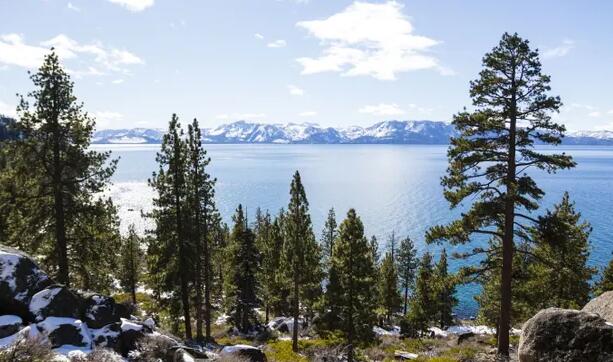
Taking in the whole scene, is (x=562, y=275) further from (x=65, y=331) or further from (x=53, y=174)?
(x=53, y=174)

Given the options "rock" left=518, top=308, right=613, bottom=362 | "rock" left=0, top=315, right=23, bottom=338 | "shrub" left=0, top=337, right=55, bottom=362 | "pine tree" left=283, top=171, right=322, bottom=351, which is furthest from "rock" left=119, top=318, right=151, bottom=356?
"pine tree" left=283, top=171, right=322, bottom=351

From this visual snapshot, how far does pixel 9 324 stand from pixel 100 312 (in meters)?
2.86

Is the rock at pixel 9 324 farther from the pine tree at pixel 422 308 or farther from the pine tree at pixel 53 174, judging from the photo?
the pine tree at pixel 422 308

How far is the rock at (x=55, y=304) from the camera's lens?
14961 mm

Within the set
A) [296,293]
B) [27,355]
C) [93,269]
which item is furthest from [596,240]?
[27,355]

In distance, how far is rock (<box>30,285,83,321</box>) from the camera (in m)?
15.0

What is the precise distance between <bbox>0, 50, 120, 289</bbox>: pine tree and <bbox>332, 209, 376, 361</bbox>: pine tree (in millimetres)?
14264

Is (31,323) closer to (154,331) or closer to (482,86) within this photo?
(154,331)

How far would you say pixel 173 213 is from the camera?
88.3 ft

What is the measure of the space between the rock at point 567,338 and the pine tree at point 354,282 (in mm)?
14532

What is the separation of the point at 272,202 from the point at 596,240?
98.4m

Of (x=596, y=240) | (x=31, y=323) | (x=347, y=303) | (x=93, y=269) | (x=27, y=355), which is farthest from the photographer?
(x=596, y=240)

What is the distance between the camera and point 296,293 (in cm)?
3297

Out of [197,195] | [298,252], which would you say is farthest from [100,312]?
[298,252]
